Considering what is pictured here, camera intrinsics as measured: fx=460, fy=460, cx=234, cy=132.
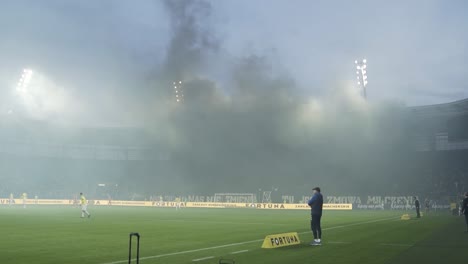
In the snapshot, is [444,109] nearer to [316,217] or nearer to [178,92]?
[178,92]

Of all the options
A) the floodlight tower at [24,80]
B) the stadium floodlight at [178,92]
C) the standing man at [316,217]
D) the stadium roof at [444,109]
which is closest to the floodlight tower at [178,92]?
the stadium floodlight at [178,92]

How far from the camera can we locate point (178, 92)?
96.5 m

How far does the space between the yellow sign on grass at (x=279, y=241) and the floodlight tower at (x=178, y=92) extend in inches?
3090

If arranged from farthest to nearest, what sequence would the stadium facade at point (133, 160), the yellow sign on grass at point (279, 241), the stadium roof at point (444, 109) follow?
1. the stadium facade at point (133, 160)
2. the stadium roof at point (444, 109)
3. the yellow sign on grass at point (279, 241)

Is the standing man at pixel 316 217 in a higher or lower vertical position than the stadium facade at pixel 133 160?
lower

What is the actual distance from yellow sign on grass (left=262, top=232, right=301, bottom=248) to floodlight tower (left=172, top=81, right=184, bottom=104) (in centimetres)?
7849

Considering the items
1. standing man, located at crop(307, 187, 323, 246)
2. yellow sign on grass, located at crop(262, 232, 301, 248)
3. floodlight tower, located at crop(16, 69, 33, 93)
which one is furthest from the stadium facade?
yellow sign on grass, located at crop(262, 232, 301, 248)

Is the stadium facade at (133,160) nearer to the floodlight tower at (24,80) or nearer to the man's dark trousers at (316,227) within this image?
the floodlight tower at (24,80)

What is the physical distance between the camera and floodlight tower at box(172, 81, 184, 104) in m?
94.5

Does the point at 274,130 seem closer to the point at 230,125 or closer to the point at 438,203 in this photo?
the point at 230,125

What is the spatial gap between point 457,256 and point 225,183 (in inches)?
3221

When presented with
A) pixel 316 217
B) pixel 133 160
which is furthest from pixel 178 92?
pixel 316 217

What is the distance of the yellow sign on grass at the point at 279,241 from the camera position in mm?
16453

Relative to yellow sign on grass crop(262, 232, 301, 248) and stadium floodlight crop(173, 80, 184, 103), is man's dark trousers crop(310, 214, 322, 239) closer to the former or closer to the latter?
yellow sign on grass crop(262, 232, 301, 248)
